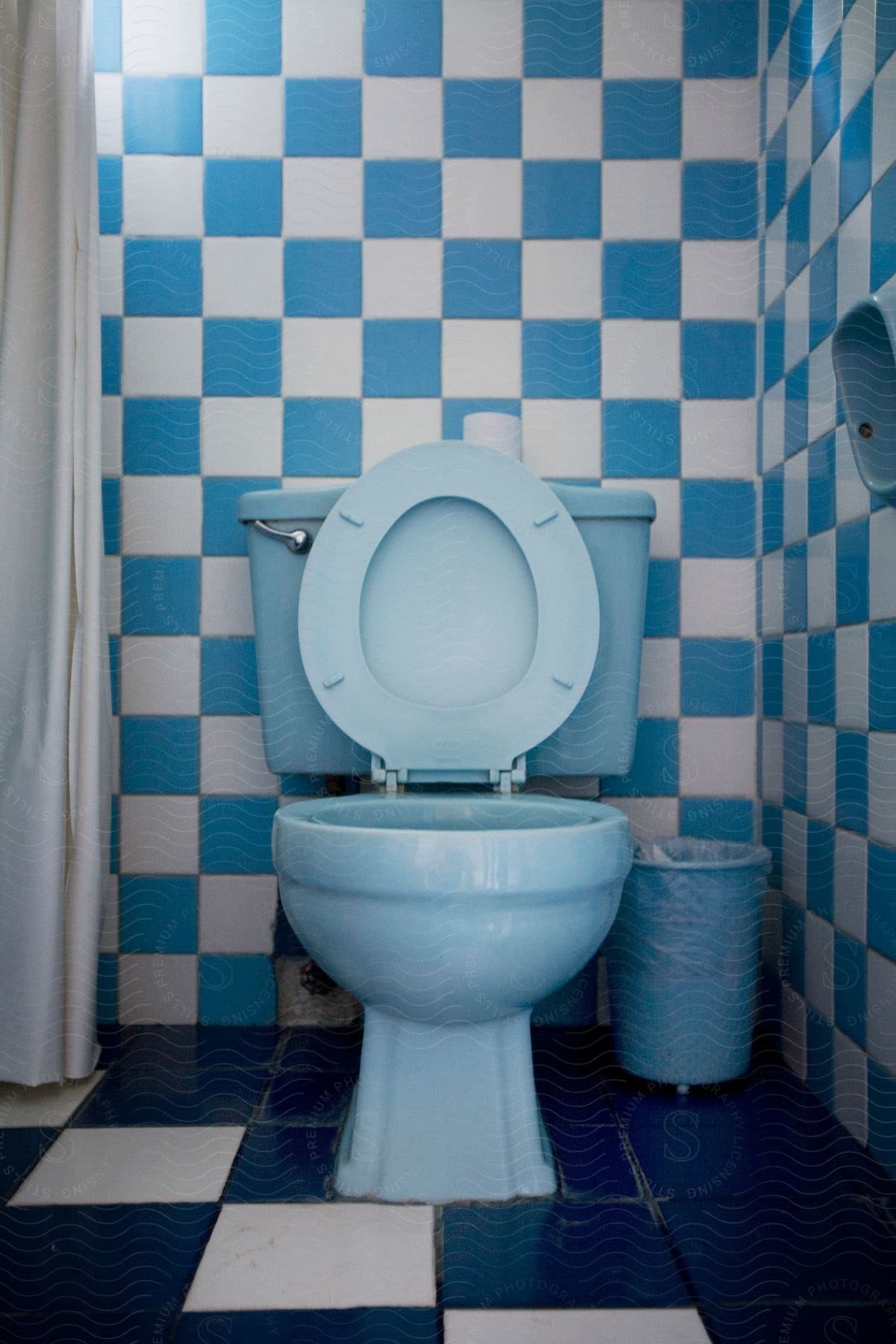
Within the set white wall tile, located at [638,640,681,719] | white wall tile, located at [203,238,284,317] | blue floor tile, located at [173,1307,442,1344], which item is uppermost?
white wall tile, located at [203,238,284,317]

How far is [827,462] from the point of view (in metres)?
1.32

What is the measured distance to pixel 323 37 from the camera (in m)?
1.56

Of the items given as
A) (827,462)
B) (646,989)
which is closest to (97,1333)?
(646,989)

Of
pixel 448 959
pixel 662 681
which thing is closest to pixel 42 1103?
pixel 448 959

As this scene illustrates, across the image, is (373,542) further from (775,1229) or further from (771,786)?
(775,1229)

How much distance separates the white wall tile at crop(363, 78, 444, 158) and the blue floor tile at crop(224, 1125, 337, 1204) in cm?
138

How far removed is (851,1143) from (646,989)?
0.98ft

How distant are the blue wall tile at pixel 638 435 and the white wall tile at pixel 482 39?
0.54 metres

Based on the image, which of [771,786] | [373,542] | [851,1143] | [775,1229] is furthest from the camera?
[771,786]

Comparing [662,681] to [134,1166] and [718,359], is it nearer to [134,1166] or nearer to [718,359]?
Result: [718,359]

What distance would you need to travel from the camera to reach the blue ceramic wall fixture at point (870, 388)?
936mm

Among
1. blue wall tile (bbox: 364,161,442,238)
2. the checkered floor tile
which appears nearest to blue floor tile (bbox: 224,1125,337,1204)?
the checkered floor tile

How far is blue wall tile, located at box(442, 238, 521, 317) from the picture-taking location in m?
1.57

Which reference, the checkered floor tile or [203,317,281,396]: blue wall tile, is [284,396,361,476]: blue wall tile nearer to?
[203,317,281,396]: blue wall tile
